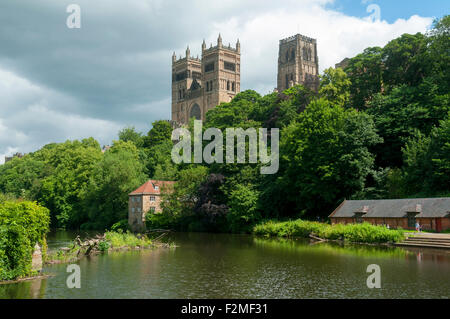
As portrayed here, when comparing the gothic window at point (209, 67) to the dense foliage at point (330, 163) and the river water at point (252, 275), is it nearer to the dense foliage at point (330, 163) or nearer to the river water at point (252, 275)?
the dense foliage at point (330, 163)

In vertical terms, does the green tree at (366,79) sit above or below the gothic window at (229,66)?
below

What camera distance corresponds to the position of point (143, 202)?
6044cm

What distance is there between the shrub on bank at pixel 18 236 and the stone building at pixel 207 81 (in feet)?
407

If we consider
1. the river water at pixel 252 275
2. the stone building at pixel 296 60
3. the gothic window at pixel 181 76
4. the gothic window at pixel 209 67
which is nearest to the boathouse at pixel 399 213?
the river water at pixel 252 275

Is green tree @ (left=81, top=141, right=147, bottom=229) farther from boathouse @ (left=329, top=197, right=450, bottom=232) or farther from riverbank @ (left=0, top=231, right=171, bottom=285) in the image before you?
boathouse @ (left=329, top=197, right=450, bottom=232)

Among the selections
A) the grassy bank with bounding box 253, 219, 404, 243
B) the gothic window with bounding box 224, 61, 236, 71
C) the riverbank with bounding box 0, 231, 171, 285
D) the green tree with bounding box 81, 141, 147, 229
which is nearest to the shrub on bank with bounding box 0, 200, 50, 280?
the riverbank with bounding box 0, 231, 171, 285

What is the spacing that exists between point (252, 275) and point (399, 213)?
2071 cm

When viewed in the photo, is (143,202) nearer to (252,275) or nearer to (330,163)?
(330,163)

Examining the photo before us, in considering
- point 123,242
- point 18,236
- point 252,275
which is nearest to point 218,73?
point 123,242

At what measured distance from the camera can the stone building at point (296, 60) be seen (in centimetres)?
13071

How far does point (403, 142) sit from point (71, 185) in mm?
51590

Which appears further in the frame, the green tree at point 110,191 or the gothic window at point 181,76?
the gothic window at point 181,76
